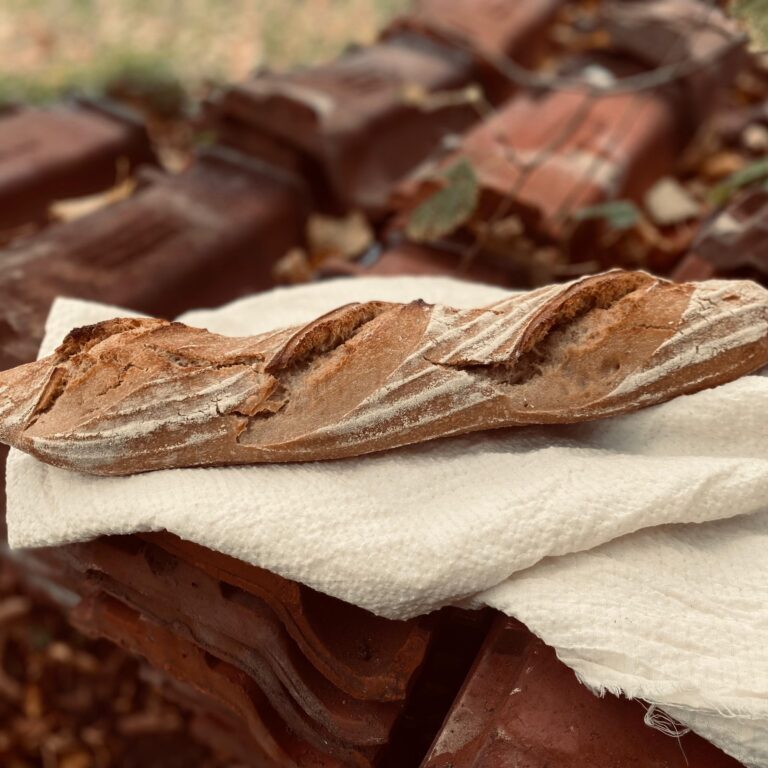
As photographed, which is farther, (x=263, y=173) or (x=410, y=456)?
(x=263, y=173)

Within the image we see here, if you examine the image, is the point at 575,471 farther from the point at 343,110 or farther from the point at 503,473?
the point at 343,110

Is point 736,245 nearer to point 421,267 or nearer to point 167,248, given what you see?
point 421,267

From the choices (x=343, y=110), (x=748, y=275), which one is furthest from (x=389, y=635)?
(x=343, y=110)

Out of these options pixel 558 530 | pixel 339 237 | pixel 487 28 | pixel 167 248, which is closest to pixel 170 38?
pixel 487 28

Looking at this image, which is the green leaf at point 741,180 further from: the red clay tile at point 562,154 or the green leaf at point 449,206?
the green leaf at point 449,206

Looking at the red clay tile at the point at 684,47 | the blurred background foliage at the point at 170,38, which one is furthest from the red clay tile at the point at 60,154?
the red clay tile at the point at 684,47

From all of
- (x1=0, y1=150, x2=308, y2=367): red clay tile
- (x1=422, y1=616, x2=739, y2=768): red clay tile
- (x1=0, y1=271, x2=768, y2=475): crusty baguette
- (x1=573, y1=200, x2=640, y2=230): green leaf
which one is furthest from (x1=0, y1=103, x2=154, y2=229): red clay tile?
(x1=422, y1=616, x2=739, y2=768): red clay tile

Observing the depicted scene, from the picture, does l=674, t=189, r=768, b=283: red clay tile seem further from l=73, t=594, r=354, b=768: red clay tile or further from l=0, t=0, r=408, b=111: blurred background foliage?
l=0, t=0, r=408, b=111: blurred background foliage
